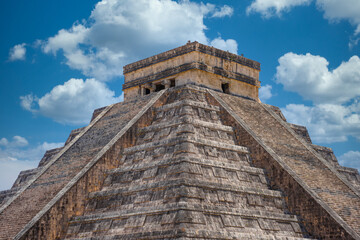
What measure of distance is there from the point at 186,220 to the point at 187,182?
1.23 m

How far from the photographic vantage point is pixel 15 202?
1459cm

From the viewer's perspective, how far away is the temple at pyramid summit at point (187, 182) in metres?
11.8

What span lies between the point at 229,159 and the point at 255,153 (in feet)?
3.53

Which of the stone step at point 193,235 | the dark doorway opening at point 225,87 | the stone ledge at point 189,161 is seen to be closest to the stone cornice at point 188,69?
the dark doorway opening at point 225,87

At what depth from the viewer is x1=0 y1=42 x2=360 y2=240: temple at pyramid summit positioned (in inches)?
464

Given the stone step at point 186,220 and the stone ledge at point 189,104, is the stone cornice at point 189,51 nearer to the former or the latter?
the stone ledge at point 189,104

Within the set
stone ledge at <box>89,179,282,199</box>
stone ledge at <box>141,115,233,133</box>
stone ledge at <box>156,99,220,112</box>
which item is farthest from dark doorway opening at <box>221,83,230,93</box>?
stone ledge at <box>89,179,282,199</box>

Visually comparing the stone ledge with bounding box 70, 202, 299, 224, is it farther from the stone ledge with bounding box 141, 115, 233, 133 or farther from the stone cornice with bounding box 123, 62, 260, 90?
the stone cornice with bounding box 123, 62, 260, 90

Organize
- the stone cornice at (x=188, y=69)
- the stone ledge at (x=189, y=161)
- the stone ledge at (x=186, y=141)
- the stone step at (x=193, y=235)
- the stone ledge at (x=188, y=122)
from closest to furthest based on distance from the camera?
1. the stone step at (x=193, y=235)
2. the stone ledge at (x=189, y=161)
3. the stone ledge at (x=186, y=141)
4. the stone ledge at (x=188, y=122)
5. the stone cornice at (x=188, y=69)

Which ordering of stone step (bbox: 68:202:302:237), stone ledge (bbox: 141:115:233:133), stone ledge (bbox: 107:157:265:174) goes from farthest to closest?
stone ledge (bbox: 141:115:233:133) < stone ledge (bbox: 107:157:265:174) < stone step (bbox: 68:202:302:237)

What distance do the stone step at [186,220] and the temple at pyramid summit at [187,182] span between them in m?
0.03

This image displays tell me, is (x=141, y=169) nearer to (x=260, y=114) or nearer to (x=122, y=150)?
(x=122, y=150)

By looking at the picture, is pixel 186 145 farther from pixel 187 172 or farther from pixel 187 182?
pixel 187 182

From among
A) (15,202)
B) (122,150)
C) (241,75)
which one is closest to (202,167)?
(122,150)
